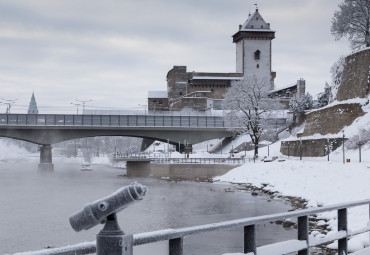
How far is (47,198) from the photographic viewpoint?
4069cm

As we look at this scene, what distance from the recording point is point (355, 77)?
5794 cm

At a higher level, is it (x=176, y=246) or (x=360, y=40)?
(x=360, y=40)

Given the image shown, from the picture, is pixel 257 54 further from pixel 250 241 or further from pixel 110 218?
pixel 110 218

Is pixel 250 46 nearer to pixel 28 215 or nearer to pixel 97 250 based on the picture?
pixel 28 215

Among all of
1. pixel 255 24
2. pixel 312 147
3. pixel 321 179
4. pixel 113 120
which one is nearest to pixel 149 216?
pixel 321 179

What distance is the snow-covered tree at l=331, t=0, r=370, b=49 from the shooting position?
2520 inches

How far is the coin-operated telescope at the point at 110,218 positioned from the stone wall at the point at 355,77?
56016 millimetres

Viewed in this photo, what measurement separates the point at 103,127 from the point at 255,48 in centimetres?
5551

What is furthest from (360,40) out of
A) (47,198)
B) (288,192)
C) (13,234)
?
(13,234)

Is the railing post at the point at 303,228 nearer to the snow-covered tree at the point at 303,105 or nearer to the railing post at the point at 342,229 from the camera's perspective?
the railing post at the point at 342,229

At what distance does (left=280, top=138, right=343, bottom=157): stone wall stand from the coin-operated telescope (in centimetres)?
5130

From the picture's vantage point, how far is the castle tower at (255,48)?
12381 cm

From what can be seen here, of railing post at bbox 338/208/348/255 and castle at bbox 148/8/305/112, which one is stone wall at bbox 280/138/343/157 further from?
castle at bbox 148/8/305/112

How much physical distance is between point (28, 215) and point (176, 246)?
2729cm
